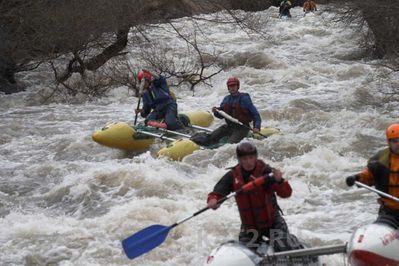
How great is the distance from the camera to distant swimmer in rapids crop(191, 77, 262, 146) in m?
9.21

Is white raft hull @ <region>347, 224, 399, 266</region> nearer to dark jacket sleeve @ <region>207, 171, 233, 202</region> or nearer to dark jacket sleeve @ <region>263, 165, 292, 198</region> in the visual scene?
dark jacket sleeve @ <region>263, 165, 292, 198</region>

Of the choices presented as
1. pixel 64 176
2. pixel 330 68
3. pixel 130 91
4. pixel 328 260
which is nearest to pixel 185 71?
pixel 130 91

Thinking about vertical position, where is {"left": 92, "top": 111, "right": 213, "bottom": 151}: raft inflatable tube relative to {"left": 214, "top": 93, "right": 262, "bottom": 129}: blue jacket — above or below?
below

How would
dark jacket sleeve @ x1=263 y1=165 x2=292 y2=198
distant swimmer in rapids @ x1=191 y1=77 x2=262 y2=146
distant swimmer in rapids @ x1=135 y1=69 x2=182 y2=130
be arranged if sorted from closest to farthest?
dark jacket sleeve @ x1=263 y1=165 x2=292 y2=198 → distant swimmer in rapids @ x1=191 y1=77 x2=262 y2=146 → distant swimmer in rapids @ x1=135 y1=69 x2=182 y2=130

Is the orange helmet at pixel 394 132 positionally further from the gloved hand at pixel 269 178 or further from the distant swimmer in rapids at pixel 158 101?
the distant swimmer in rapids at pixel 158 101

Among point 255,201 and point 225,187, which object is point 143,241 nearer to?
point 225,187

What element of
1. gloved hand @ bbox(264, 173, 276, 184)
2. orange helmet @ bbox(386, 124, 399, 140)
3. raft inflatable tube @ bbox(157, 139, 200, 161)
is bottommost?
raft inflatable tube @ bbox(157, 139, 200, 161)

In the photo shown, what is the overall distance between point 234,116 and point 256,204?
4594mm

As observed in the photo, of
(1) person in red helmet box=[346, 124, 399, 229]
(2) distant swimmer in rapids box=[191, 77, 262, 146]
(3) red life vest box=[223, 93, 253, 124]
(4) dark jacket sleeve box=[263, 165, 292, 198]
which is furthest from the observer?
(3) red life vest box=[223, 93, 253, 124]

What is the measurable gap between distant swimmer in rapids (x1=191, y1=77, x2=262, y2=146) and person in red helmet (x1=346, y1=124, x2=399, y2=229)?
4.27 m

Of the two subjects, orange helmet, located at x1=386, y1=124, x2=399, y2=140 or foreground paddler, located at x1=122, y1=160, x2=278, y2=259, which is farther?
foreground paddler, located at x1=122, y1=160, x2=278, y2=259

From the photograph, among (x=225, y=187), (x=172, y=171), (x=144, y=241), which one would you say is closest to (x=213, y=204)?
(x=225, y=187)

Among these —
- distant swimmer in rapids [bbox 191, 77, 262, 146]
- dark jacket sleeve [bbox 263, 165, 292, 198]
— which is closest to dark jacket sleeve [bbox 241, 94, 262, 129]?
distant swimmer in rapids [bbox 191, 77, 262, 146]

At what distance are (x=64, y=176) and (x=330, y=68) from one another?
9.62m
